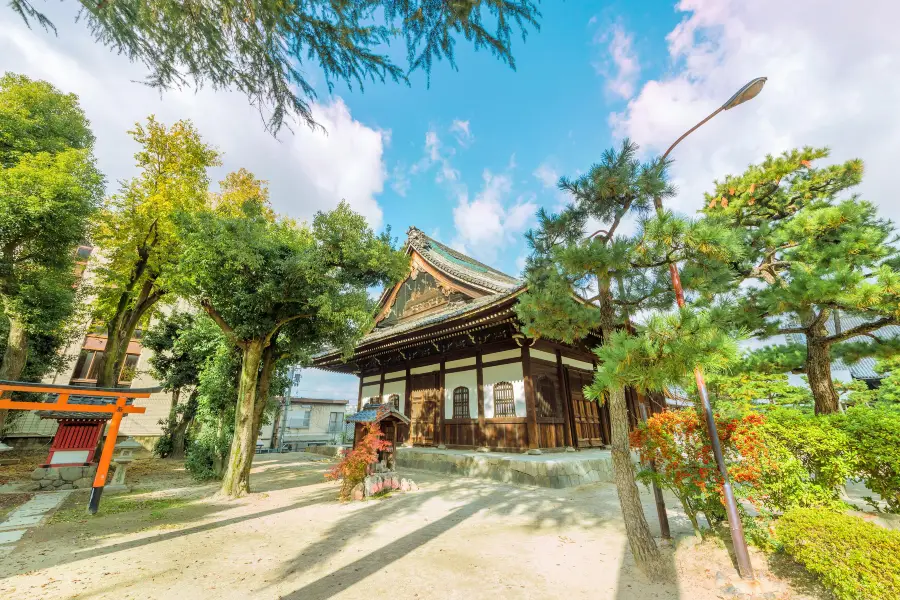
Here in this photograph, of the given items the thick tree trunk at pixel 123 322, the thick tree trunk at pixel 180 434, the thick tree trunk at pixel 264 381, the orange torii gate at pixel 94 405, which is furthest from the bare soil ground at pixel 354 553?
the thick tree trunk at pixel 180 434

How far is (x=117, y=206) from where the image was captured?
10.5 m

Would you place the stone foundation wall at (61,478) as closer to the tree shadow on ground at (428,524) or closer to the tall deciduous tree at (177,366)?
the tall deciduous tree at (177,366)

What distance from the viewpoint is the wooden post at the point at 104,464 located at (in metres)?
5.64

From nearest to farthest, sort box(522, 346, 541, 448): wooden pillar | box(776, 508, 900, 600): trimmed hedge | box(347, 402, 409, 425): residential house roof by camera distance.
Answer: box(776, 508, 900, 600): trimmed hedge → box(347, 402, 409, 425): residential house roof → box(522, 346, 541, 448): wooden pillar

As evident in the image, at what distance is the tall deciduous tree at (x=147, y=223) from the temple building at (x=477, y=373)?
6.25 metres

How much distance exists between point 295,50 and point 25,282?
42.6ft

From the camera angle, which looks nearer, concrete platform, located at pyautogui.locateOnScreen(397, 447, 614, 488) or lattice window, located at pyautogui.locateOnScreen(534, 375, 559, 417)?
concrete platform, located at pyautogui.locateOnScreen(397, 447, 614, 488)

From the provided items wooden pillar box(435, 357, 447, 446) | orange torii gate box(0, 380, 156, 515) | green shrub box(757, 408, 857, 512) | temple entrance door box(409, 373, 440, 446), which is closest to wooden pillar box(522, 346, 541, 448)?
wooden pillar box(435, 357, 447, 446)

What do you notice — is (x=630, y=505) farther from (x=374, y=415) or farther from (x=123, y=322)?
(x=123, y=322)

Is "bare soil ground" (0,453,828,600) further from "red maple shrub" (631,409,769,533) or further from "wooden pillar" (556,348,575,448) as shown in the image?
"wooden pillar" (556,348,575,448)

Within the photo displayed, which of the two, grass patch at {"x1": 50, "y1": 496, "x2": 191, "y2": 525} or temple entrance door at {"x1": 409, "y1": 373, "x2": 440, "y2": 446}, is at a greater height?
temple entrance door at {"x1": 409, "y1": 373, "x2": 440, "y2": 446}

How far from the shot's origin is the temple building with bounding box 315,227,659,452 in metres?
9.42

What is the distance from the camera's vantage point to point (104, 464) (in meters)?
5.91

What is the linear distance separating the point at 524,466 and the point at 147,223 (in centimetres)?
1300
